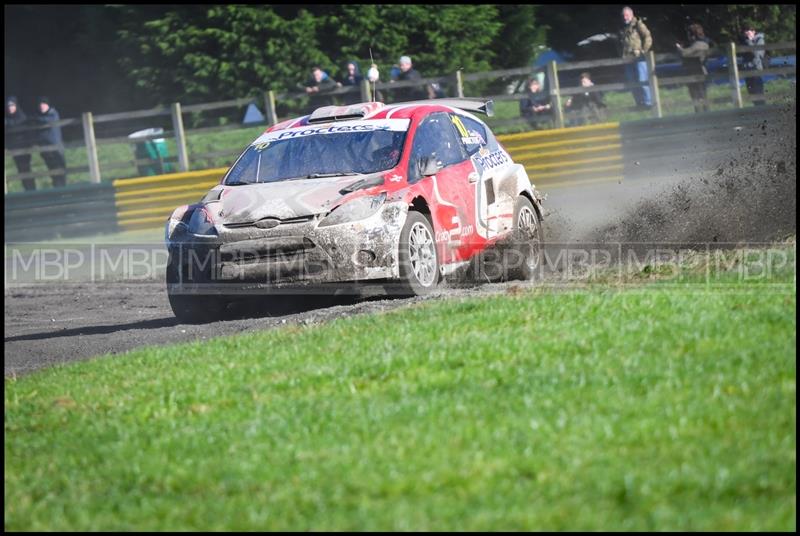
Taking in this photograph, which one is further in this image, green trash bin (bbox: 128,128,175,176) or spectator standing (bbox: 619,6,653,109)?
green trash bin (bbox: 128,128,175,176)

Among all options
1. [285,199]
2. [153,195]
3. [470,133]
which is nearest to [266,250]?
[285,199]

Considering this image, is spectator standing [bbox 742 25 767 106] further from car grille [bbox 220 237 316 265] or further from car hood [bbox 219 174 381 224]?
car grille [bbox 220 237 316 265]

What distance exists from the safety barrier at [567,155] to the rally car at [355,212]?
34.5 ft

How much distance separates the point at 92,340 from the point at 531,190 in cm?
466

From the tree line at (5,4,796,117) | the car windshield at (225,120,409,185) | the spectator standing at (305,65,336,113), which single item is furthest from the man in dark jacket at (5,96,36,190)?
the car windshield at (225,120,409,185)

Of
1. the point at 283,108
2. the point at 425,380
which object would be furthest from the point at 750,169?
the point at 283,108

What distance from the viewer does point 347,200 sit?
402 inches

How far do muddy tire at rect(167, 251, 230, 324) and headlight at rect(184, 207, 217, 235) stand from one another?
0.41 meters

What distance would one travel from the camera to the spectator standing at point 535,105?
942 inches

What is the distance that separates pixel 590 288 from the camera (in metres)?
9.54

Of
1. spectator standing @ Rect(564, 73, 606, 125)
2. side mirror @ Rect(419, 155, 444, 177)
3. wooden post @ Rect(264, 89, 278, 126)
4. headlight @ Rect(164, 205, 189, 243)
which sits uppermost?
wooden post @ Rect(264, 89, 278, 126)

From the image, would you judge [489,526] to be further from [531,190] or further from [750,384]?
[531,190]

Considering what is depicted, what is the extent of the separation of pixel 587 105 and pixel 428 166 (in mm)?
14881

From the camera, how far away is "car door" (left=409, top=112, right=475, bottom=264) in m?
10.8
